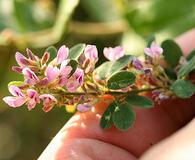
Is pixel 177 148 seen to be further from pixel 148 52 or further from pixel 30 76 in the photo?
pixel 30 76

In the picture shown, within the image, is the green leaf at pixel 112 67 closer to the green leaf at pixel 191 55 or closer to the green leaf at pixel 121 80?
the green leaf at pixel 121 80

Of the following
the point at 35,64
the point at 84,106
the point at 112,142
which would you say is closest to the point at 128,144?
the point at 112,142

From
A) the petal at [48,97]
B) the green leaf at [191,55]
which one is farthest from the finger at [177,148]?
the petal at [48,97]

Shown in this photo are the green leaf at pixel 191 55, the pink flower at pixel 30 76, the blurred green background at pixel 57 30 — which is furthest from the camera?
the blurred green background at pixel 57 30

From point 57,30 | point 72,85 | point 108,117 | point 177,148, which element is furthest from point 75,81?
point 57,30

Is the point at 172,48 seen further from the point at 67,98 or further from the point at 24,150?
the point at 24,150

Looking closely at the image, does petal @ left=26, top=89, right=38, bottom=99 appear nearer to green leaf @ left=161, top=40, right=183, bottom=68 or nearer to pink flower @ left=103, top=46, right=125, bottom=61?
pink flower @ left=103, top=46, right=125, bottom=61

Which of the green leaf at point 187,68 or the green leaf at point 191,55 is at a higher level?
the green leaf at point 187,68

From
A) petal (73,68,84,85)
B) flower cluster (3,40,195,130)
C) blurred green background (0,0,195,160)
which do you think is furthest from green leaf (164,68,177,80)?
blurred green background (0,0,195,160)
